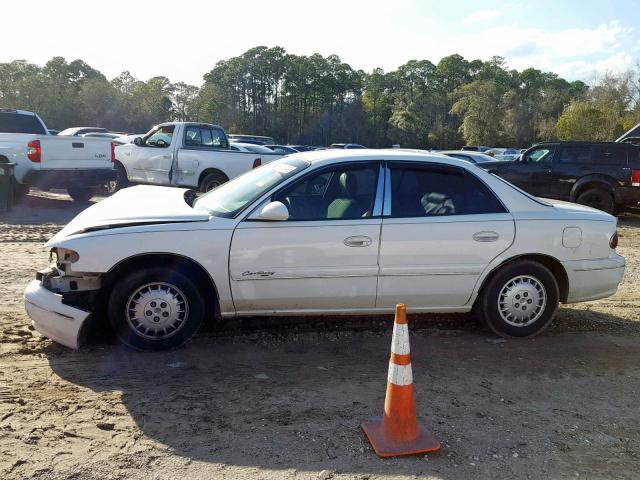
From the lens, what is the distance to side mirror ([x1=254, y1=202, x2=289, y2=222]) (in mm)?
4332

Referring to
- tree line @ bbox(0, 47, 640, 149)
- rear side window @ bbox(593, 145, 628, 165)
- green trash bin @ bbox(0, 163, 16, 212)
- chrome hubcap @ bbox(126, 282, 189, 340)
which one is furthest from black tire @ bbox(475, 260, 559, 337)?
tree line @ bbox(0, 47, 640, 149)

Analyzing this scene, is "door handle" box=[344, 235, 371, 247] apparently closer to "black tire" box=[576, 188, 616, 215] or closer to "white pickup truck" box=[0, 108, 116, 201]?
"white pickup truck" box=[0, 108, 116, 201]

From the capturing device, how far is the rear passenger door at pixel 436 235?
4.62 metres

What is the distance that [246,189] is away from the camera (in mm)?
4902

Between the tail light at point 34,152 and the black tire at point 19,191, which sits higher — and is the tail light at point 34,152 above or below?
above

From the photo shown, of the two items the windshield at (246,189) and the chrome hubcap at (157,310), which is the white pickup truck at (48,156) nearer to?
the windshield at (246,189)

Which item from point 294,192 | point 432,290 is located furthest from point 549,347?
point 294,192

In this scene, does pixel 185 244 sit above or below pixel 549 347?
above

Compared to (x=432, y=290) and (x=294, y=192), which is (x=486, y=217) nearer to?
(x=432, y=290)

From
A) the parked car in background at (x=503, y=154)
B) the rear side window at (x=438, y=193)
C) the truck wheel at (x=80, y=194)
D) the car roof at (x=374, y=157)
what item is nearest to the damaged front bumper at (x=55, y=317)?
the car roof at (x=374, y=157)

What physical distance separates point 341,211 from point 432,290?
3.40 feet

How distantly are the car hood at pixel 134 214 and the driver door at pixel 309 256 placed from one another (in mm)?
525

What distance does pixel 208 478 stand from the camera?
2.89m

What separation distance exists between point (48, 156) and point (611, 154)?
41.2ft
